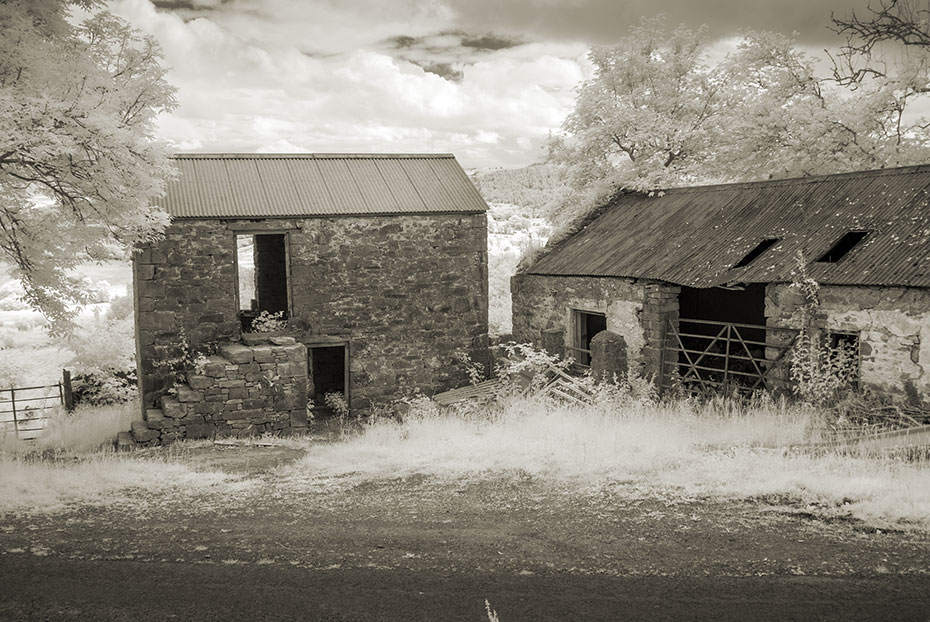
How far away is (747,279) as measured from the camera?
11539mm

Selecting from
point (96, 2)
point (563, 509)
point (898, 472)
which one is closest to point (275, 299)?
point (96, 2)

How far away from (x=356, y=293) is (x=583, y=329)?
16.8 ft

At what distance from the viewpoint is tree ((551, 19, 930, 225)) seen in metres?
18.5

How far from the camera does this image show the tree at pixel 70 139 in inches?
325

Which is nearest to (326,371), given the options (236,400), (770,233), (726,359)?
(236,400)

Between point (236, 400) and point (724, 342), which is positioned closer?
point (236, 400)

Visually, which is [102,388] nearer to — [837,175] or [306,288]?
[306,288]

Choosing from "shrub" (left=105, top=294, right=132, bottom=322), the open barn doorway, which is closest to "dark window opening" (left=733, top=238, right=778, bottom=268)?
the open barn doorway

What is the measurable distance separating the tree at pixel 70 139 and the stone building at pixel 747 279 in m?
8.65

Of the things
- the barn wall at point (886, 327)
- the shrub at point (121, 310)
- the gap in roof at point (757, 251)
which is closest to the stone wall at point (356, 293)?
the gap in roof at point (757, 251)

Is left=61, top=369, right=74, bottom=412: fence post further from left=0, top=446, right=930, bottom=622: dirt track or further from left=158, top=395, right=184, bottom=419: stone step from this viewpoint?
left=0, top=446, right=930, bottom=622: dirt track

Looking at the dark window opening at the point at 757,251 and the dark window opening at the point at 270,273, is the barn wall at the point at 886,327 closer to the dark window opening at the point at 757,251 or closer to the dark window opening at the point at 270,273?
the dark window opening at the point at 757,251

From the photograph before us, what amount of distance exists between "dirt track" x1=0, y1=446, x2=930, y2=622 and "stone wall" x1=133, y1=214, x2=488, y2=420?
7.96 metres

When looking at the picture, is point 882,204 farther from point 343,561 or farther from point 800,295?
point 343,561
